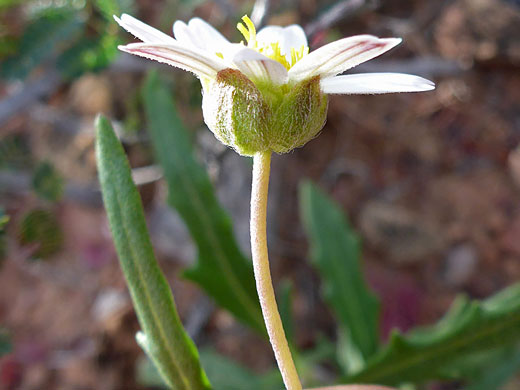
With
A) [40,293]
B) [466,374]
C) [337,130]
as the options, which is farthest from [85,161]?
[466,374]

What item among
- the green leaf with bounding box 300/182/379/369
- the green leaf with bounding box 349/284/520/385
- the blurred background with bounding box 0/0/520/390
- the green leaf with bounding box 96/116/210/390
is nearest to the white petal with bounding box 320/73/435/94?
the green leaf with bounding box 96/116/210/390

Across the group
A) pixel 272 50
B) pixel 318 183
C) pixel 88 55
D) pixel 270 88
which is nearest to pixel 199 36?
pixel 272 50

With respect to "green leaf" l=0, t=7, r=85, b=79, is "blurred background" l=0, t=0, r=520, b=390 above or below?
below

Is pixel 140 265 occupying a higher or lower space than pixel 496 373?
higher

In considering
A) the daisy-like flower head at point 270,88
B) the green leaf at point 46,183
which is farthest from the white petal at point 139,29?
the green leaf at point 46,183

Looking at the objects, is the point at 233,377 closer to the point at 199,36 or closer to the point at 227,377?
the point at 227,377

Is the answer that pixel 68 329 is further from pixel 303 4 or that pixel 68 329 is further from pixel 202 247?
pixel 303 4

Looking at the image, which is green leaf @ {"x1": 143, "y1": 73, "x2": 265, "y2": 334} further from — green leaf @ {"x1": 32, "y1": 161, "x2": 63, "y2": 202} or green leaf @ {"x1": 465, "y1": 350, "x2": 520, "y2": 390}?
green leaf @ {"x1": 465, "y1": 350, "x2": 520, "y2": 390}
